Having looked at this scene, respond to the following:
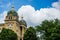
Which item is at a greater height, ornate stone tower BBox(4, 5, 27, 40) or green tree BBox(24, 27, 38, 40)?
ornate stone tower BBox(4, 5, 27, 40)

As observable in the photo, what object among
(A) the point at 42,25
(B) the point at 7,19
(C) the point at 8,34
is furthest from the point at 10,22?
(A) the point at 42,25

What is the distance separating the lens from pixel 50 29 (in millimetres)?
86375

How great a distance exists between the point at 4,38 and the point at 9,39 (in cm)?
210

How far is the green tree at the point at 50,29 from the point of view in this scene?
8560 cm

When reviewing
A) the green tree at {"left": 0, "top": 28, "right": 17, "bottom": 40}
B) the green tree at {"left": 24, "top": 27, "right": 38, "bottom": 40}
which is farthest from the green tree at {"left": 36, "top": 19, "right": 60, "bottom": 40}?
the green tree at {"left": 0, "top": 28, "right": 17, "bottom": 40}

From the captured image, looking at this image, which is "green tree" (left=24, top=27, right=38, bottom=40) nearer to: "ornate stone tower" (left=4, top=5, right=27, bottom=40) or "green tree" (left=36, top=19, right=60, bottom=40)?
"green tree" (left=36, top=19, right=60, bottom=40)

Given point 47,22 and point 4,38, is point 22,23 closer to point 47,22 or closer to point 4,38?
point 4,38

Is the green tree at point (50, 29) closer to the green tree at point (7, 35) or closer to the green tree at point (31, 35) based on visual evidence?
the green tree at point (31, 35)

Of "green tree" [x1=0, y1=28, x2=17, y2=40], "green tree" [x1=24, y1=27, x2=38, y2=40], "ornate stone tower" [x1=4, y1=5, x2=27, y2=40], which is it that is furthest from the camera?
"ornate stone tower" [x1=4, y1=5, x2=27, y2=40]

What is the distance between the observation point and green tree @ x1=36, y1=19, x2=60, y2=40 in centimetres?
8560

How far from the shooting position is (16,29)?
13350 cm

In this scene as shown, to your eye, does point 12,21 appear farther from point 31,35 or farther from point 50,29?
point 50,29

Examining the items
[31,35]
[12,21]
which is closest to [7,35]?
[31,35]

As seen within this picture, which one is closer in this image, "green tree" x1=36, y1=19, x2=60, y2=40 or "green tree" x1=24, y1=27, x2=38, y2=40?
"green tree" x1=36, y1=19, x2=60, y2=40
